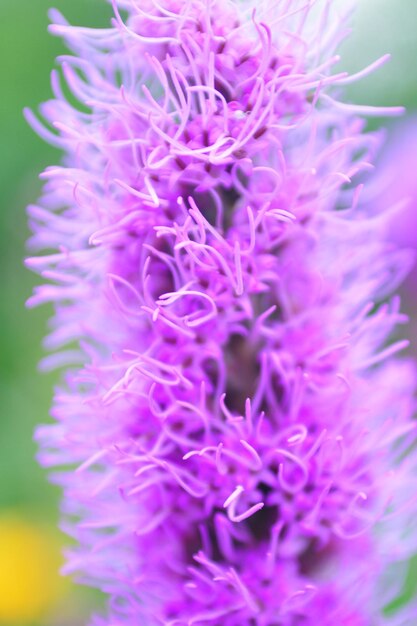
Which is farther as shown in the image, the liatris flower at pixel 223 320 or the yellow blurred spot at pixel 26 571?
the yellow blurred spot at pixel 26 571

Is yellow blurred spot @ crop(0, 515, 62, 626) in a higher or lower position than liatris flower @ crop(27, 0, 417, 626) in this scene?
lower

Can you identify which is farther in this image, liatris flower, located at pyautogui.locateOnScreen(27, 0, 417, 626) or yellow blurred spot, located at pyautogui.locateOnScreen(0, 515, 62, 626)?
yellow blurred spot, located at pyautogui.locateOnScreen(0, 515, 62, 626)

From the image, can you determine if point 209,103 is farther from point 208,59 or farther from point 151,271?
point 151,271

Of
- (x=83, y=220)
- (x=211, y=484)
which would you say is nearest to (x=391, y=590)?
(x=211, y=484)

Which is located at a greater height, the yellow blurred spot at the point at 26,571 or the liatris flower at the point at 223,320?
the liatris flower at the point at 223,320

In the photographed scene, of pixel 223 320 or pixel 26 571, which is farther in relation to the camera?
pixel 26 571

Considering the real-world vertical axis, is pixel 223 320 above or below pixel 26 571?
above
